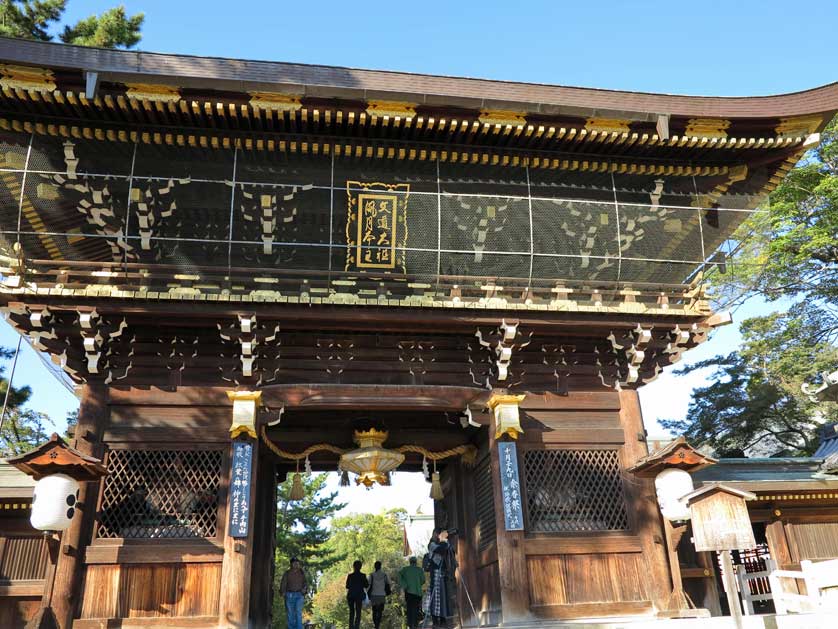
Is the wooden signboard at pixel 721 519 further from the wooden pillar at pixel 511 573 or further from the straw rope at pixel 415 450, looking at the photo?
the straw rope at pixel 415 450

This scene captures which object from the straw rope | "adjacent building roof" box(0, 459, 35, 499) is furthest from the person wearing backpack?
"adjacent building roof" box(0, 459, 35, 499)

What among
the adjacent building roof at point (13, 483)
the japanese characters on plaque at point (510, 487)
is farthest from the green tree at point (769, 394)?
the adjacent building roof at point (13, 483)

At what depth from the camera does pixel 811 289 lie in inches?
908

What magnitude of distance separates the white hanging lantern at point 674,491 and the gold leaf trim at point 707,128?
17.9 ft

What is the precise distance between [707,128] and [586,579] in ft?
24.7

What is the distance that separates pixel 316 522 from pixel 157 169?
26.1 meters

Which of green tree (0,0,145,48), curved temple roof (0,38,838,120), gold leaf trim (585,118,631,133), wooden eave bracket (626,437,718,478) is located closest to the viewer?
curved temple roof (0,38,838,120)

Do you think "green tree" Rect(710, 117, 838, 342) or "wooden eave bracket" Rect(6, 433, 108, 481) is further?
"green tree" Rect(710, 117, 838, 342)

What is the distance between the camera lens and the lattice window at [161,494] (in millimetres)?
9492

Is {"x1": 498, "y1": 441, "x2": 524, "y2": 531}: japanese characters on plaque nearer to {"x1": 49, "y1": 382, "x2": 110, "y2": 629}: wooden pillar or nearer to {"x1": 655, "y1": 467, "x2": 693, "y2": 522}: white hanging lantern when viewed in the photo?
{"x1": 655, "y1": 467, "x2": 693, "y2": 522}: white hanging lantern

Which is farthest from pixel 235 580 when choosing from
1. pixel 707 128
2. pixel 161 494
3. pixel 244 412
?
pixel 707 128

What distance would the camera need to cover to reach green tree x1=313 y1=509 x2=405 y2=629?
38116 mm

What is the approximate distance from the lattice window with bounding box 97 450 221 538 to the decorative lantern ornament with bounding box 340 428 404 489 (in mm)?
2577

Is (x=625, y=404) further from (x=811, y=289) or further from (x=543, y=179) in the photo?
(x=811, y=289)
